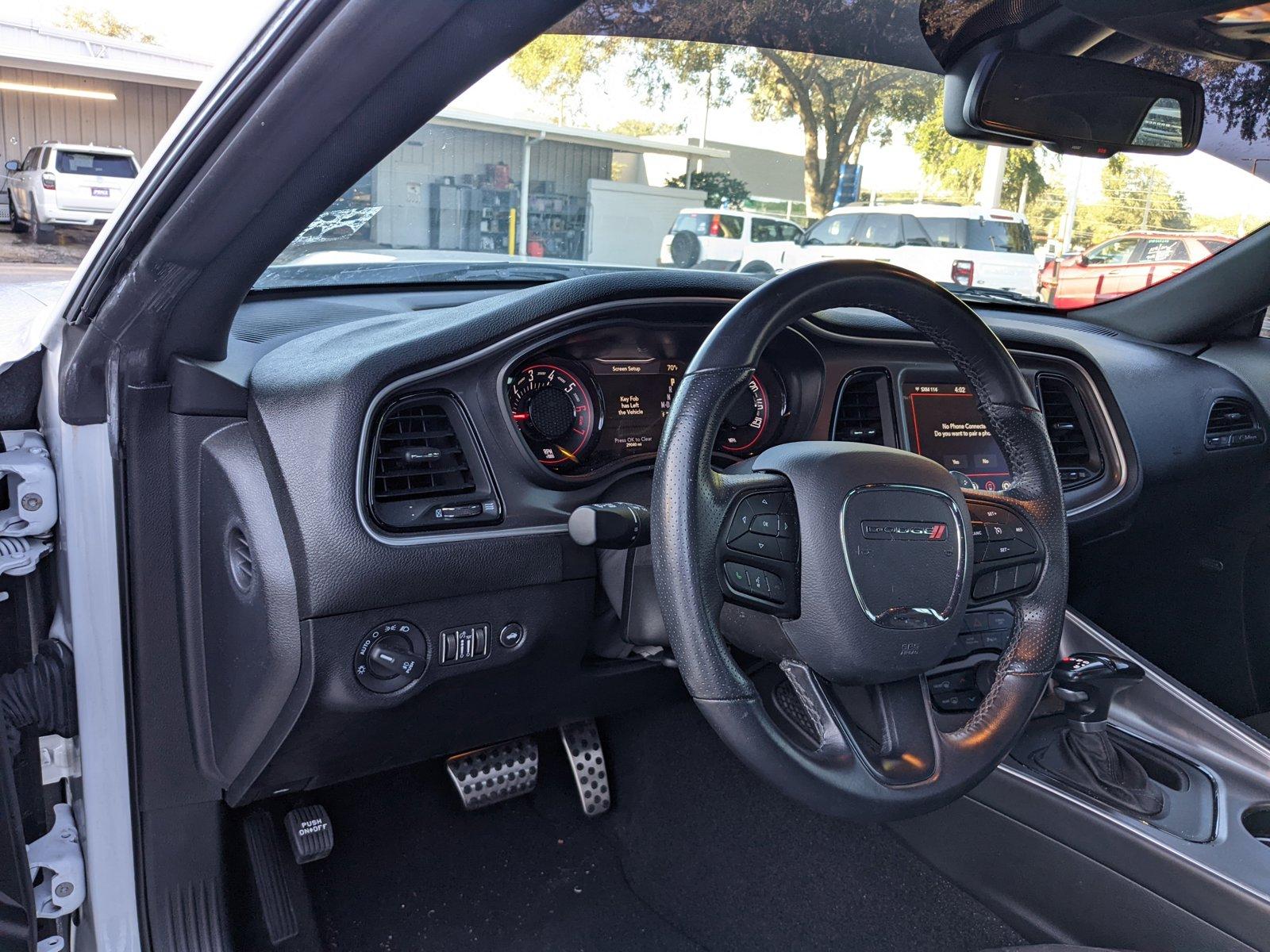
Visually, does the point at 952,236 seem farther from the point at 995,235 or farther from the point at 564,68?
the point at 564,68

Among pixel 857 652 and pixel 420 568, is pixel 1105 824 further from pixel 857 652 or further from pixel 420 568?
pixel 420 568

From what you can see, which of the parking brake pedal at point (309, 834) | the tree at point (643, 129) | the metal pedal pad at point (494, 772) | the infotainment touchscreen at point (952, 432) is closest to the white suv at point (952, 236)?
the tree at point (643, 129)

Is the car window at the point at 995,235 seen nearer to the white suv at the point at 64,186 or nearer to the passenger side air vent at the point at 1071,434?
the passenger side air vent at the point at 1071,434

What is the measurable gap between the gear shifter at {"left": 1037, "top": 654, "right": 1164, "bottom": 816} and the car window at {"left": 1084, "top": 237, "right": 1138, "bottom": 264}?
1.41 meters

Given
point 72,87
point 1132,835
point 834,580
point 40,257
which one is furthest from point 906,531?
point 72,87

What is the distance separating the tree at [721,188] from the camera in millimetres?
2621

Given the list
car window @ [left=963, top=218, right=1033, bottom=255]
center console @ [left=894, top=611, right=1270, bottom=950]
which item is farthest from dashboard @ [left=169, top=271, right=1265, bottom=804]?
car window @ [left=963, top=218, right=1033, bottom=255]

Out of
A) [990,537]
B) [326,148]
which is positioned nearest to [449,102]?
[326,148]

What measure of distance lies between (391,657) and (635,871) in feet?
3.61

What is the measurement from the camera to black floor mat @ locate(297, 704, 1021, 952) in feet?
7.38

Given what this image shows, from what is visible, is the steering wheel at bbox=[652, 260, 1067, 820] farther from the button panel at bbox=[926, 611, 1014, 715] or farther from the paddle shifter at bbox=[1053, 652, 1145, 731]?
the paddle shifter at bbox=[1053, 652, 1145, 731]

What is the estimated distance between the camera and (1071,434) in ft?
8.39

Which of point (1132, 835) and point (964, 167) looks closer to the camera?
point (1132, 835)

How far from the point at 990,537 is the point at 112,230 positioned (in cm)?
123
